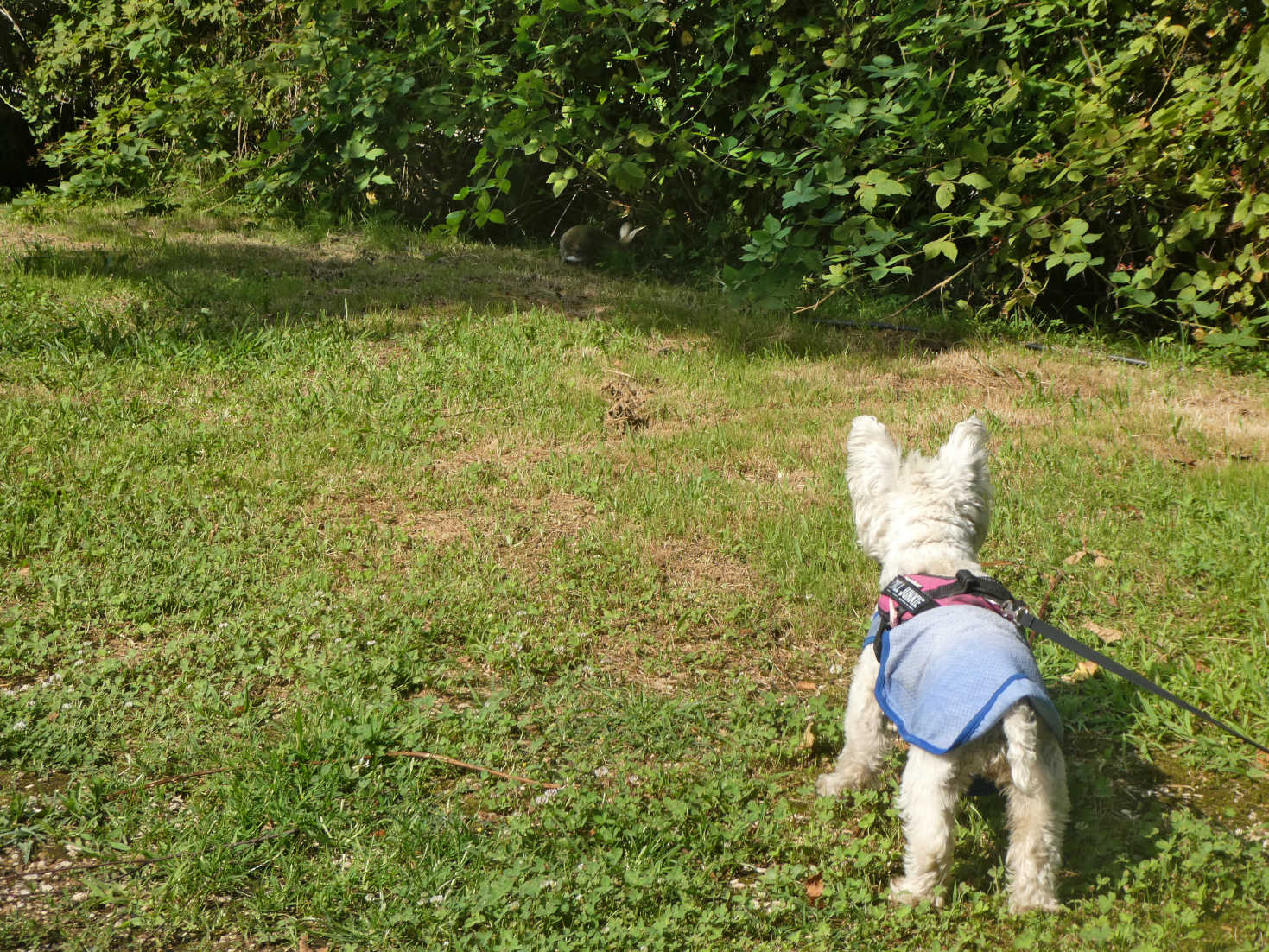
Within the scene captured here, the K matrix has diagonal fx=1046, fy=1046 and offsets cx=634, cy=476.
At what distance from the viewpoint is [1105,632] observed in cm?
423

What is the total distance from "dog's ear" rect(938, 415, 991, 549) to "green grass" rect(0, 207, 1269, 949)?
95 cm

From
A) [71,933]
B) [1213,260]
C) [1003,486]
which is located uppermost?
[1213,260]

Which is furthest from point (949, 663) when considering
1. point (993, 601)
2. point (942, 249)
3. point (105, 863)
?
point (942, 249)

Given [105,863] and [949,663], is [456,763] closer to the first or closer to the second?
[105,863]

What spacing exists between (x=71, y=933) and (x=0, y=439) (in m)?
3.45

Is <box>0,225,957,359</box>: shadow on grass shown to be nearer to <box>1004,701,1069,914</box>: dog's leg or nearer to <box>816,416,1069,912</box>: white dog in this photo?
<box>816,416,1069,912</box>: white dog

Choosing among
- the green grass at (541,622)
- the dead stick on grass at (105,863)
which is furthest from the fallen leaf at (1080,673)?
the dead stick on grass at (105,863)

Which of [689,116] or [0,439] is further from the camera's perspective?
[689,116]

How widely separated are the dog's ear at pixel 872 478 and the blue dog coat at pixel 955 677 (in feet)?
1.57

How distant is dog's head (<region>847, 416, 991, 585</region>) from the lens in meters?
3.28

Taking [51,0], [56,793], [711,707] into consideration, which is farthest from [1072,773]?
[51,0]

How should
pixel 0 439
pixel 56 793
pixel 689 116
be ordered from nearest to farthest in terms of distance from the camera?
1. pixel 56 793
2. pixel 0 439
3. pixel 689 116

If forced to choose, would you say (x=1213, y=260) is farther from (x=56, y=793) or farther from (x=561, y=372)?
(x=56, y=793)

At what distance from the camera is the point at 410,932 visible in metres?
2.87
